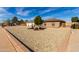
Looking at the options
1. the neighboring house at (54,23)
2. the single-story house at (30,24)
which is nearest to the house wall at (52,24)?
the neighboring house at (54,23)

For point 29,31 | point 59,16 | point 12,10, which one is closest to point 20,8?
point 12,10

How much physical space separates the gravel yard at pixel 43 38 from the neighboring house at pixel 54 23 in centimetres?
5

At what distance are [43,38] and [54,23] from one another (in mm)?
215

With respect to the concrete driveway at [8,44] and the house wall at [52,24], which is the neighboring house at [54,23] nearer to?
the house wall at [52,24]

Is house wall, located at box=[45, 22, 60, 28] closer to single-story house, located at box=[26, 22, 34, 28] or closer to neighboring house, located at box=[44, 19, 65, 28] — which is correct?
neighboring house, located at box=[44, 19, 65, 28]

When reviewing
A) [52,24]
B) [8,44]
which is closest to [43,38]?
[52,24]

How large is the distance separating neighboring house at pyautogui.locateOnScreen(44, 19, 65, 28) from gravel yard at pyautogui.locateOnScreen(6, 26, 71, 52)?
1.8 inches

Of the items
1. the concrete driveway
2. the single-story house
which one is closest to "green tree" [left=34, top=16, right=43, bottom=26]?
the single-story house

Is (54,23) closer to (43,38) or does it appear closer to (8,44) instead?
(43,38)

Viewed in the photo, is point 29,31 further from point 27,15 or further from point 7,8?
point 7,8

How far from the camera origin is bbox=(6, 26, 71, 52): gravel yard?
6.65ft

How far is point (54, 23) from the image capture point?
2.06 metres

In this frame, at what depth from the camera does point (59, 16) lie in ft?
6.72
